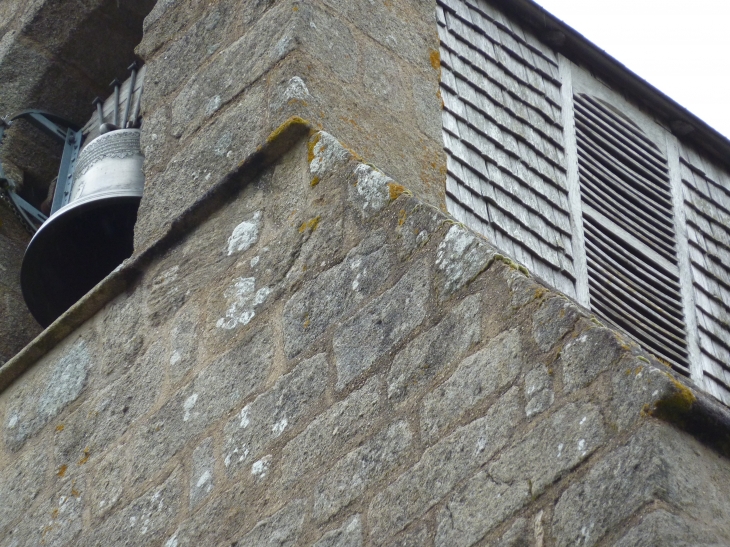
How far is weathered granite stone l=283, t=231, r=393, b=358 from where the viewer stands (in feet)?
11.0

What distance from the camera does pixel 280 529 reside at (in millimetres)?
3078

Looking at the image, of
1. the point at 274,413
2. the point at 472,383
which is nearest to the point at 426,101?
the point at 274,413

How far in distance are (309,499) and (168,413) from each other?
721 mm

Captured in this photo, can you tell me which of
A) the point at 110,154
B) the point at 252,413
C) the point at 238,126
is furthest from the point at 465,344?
the point at 110,154

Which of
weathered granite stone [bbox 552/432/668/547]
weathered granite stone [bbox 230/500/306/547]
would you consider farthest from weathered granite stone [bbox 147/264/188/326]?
weathered granite stone [bbox 552/432/668/547]

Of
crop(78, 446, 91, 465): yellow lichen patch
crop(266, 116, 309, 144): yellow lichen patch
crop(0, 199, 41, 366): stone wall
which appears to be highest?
crop(266, 116, 309, 144): yellow lichen patch

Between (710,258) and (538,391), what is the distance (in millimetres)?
2967

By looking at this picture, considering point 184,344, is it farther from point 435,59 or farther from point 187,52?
point 435,59

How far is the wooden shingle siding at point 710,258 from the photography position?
5047 mm

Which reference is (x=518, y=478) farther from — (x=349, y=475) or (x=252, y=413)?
(x=252, y=413)

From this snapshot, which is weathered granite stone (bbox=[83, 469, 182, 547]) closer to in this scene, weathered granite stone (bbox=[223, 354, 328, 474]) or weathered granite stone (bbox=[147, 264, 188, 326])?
weathered granite stone (bbox=[223, 354, 328, 474])

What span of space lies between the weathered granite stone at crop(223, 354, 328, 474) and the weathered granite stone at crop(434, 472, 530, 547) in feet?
2.04

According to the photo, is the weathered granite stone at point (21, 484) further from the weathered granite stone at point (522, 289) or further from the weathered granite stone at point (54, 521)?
the weathered granite stone at point (522, 289)

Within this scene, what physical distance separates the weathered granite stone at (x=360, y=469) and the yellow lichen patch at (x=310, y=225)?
0.79m
